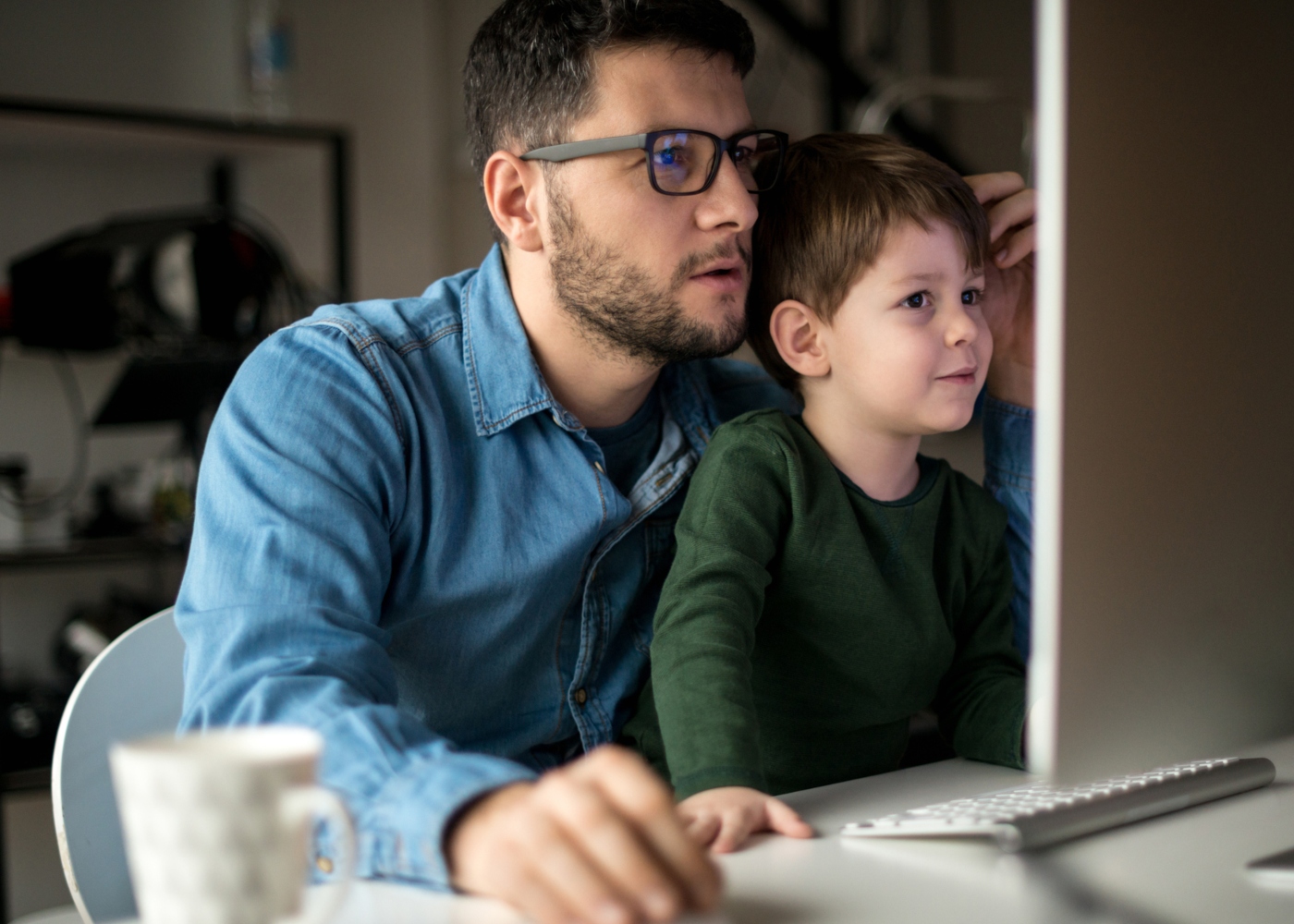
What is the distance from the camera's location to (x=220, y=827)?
0.49 meters

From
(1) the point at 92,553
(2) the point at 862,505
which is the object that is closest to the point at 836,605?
(2) the point at 862,505

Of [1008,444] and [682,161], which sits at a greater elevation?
[682,161]

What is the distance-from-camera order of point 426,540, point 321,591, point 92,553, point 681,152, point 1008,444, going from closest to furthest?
1. point 321,591
2. point 426,540
3. point 681,152
4. point 1008,444
5. point 92,553

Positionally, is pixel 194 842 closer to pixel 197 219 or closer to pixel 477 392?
pixel 477 392

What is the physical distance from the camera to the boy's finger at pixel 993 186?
4.03ft

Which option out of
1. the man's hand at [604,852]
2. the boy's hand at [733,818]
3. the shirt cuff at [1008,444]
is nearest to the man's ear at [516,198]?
the shirt cuff at [1008,444]

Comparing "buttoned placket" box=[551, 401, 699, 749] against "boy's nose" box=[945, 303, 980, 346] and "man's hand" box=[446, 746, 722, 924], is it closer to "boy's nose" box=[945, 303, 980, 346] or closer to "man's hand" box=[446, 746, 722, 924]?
"boy's nose" box=[945, 303, 980, 346]

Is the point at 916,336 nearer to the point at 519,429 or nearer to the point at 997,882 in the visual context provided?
the point at 519,429

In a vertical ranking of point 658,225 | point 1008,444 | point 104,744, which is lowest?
point 104,744

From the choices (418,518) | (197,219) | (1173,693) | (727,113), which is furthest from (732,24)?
(197,219)

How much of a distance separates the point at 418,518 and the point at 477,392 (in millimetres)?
150

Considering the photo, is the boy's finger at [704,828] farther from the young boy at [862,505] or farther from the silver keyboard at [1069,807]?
the young boy at [862,505]

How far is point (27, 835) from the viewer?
263 cm

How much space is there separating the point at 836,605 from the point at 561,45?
64cm
